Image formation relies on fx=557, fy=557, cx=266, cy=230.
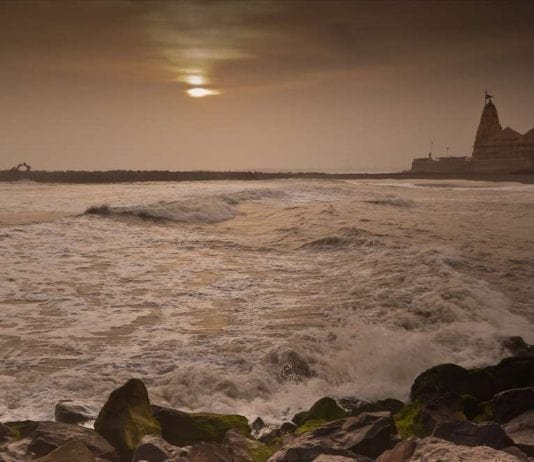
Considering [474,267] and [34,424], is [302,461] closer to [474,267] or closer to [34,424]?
[34,424]

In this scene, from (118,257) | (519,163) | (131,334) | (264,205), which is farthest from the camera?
(519,163)

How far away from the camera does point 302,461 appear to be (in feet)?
13.6

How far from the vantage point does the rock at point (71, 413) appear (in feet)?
16.4

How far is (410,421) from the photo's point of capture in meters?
5.08

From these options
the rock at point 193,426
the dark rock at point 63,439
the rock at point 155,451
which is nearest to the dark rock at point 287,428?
the rock at point 193,426

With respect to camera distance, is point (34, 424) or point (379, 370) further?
point (379, 370)

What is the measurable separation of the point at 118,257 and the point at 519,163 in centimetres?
7884

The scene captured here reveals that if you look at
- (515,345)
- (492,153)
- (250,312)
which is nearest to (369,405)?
(515,345)

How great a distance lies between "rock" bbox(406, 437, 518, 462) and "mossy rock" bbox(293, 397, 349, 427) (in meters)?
1.27

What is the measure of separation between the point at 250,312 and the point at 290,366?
2.52 metres

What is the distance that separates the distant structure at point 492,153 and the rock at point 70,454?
277 ft

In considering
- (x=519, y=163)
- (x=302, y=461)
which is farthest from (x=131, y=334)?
(x=519, y=163)

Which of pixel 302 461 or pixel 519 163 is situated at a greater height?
pixel 519 163

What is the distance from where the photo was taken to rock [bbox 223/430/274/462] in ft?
14.4
